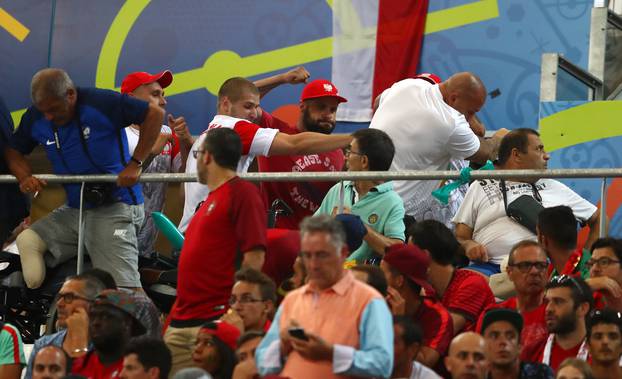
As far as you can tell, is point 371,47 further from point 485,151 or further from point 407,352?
point 407,352

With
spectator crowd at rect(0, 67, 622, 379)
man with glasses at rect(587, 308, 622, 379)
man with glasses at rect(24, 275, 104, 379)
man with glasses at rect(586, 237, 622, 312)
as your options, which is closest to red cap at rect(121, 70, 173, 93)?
spectator crowd at rect(0, 67, 622, 379)

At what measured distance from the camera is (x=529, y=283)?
8.48m

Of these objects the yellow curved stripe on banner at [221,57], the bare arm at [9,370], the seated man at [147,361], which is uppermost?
the yellow curved stripe on banner at [221,57]

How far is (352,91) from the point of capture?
15.0 meters

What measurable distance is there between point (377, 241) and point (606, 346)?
175cm

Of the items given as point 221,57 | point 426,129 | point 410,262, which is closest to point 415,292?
point 410,262

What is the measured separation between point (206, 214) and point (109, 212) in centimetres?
157

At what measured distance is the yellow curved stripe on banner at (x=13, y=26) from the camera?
52.4 ft

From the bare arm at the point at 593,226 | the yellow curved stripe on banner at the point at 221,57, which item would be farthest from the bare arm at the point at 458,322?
the yellow curved stripe on banner at the point at 221,57

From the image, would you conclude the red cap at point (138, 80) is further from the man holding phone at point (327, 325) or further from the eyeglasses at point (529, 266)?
the man holding phone at point (327, 325)

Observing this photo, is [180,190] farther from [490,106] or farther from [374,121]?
[490,106]

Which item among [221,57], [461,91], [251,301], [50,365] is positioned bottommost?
[50,365]

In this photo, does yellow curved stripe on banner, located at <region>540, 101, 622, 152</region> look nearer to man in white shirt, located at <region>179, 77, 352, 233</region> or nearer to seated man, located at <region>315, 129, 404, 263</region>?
A: man in white shirt, located at <region>179, 77, 352, 233</region>

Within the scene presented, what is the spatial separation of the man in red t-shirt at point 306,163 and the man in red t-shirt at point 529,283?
6.48ft
